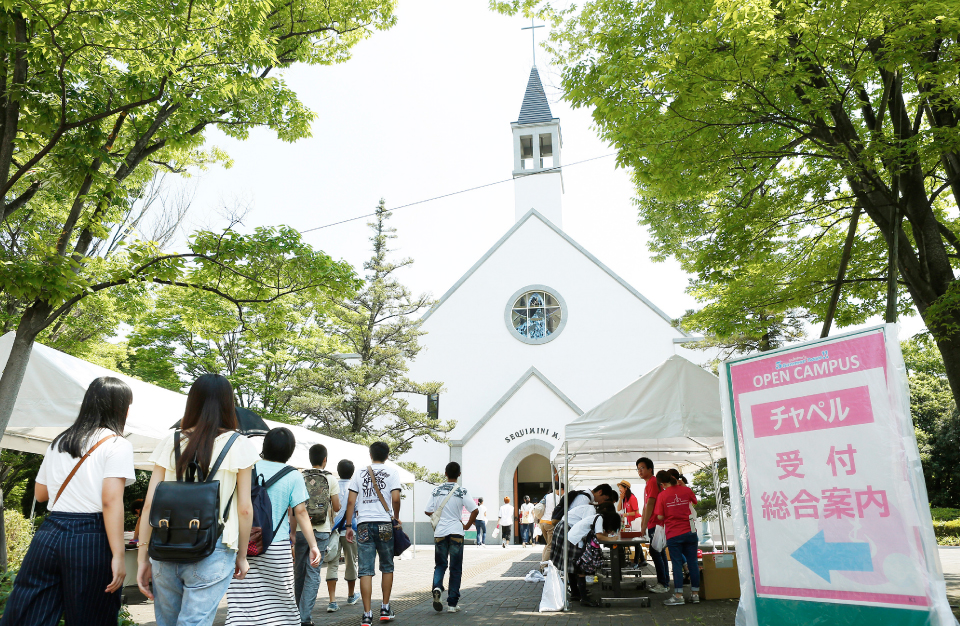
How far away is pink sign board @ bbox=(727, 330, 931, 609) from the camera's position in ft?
13.3

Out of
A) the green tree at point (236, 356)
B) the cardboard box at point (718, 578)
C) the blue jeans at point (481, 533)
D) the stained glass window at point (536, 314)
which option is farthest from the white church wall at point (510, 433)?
the cardboard box at point (718, 578)

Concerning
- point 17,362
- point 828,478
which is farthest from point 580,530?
point 17,362

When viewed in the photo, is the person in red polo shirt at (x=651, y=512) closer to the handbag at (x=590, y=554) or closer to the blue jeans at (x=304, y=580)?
the handbag at (x=590, y=554)

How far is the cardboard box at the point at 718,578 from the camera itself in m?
8.51

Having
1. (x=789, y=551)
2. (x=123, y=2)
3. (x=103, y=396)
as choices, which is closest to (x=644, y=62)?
(x=789, y=551)

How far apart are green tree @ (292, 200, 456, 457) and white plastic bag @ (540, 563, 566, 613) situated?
1378 centimetres

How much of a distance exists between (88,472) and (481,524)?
775 inches

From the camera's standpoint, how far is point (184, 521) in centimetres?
317

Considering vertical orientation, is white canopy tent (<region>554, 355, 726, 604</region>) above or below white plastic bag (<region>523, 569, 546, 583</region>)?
above

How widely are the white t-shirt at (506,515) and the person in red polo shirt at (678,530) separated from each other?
13579 mm

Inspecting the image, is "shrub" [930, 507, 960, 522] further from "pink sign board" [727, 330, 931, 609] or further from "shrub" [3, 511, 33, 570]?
"shrub" [3, 511, 33, 570]

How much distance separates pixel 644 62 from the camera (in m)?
6.46

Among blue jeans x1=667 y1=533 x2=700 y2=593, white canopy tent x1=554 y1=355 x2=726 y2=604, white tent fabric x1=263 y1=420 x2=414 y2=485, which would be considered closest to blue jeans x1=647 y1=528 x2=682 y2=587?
blue jeans x1=667 y1=533 x2=700 y2=593

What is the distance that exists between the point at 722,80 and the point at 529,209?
21.6m
